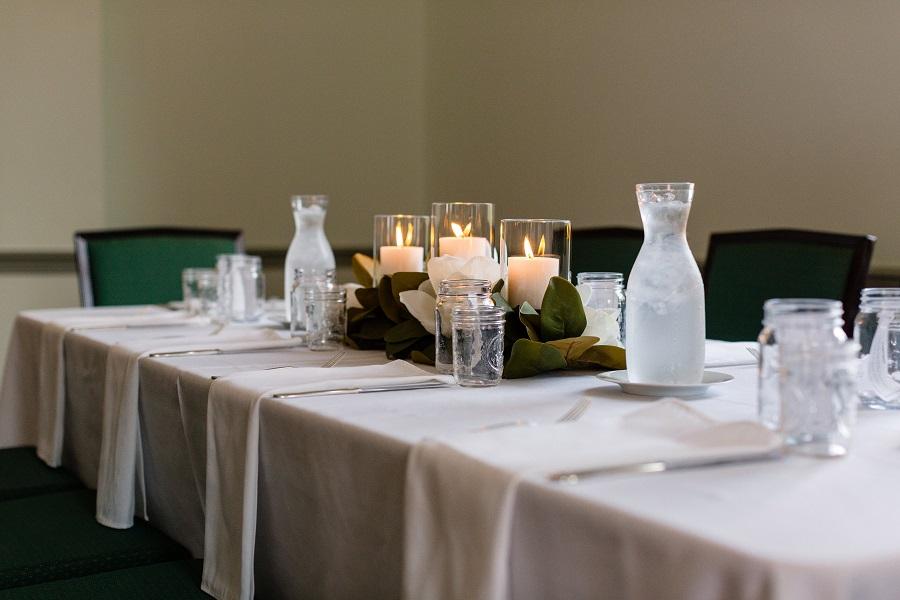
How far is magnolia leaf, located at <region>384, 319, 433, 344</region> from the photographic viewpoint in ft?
5.11

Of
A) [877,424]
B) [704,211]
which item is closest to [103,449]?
[877,424]

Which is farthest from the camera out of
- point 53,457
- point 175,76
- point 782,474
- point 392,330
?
point 175,76

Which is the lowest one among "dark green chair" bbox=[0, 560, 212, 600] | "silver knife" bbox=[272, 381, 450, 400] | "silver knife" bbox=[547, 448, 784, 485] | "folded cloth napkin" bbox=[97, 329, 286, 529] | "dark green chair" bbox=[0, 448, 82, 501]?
"dark green chair" bbox=[0, 448, 82, 501]

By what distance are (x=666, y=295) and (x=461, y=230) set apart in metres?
0.50

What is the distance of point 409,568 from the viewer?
0.88 meters

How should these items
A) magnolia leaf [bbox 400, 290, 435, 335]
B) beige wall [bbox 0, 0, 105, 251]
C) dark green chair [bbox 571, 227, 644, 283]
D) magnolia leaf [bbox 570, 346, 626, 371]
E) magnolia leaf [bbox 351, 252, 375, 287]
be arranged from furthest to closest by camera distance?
1. beige wall [bbox 0, 0, 105, 251]
2. dark green chair [bbox 571, 227, 644, 283]
3. magnolia leaf [bbox 351, 252, 375, 287]
4. magnolia leaf [bbox 400, 290, 435, 335]
5. magnolia leaf [bbox 570, 346, 626, 371]

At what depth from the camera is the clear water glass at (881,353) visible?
3.75 feet

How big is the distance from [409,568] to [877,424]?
491 mm

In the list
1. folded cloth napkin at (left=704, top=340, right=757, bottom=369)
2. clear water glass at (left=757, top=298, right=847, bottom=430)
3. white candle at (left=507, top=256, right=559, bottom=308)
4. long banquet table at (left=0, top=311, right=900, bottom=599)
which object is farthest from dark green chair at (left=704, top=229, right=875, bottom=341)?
clear water glass at (left=757, top=298, right=847, bottom=430)

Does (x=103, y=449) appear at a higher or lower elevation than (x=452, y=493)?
lower

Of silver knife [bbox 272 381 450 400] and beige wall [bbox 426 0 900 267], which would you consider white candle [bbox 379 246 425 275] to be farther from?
beige wall [bbox 426 0 900 267]

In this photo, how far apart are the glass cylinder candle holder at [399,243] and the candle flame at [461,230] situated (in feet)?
0.46

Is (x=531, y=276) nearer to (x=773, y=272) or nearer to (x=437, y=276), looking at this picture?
(x=437, y=276)

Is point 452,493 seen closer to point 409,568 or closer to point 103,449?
point 409,568
